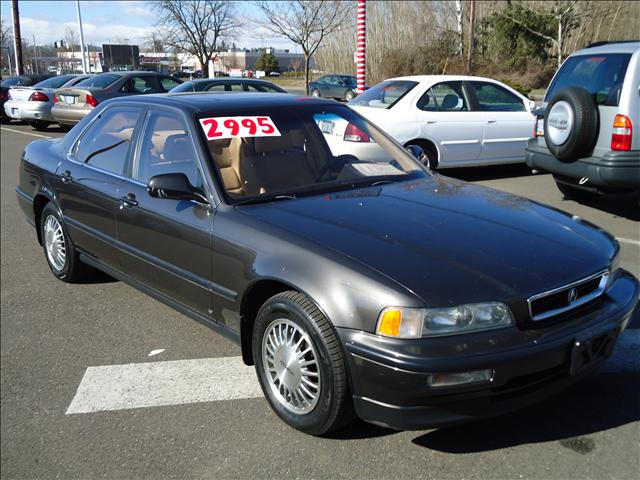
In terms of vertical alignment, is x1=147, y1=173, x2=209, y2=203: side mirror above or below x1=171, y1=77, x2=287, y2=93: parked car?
below

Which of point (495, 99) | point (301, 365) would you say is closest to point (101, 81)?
point (495, 99)

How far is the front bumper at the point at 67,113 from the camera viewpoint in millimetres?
15562

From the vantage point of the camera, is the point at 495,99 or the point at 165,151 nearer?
the point at 165,151

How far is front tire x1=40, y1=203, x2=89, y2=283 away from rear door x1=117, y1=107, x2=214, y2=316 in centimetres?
100

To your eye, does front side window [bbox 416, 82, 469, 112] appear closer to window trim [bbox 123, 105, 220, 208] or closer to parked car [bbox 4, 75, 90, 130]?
window trim [bbox 123, 105, 220, 208]

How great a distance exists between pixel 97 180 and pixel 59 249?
1.06m

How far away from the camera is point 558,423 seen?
9.78 feet

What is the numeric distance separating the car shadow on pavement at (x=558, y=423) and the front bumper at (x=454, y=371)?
0.34 m

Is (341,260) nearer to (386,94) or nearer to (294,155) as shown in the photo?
(294,155)

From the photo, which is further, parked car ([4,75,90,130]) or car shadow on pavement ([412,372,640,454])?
parked car ([4,75,90,130])

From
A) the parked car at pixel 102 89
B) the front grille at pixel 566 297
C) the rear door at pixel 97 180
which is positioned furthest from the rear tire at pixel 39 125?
the front grille at pixel 566 297

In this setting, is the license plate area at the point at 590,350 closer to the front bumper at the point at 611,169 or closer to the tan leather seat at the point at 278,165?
the tan leather seat at the point at 278,165

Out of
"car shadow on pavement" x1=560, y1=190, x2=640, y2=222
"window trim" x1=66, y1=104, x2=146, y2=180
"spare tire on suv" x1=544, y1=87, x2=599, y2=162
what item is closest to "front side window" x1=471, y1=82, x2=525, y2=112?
"car shadow on pavement" x1=560, y1=190, x2=640, y2=222

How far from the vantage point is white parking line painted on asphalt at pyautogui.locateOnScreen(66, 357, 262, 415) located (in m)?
3.29
